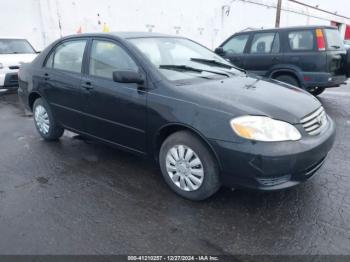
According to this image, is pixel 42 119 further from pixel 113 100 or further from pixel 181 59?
pixel 181 59

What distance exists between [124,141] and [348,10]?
47307 mm

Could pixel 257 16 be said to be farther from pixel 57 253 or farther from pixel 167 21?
pixel 57 253

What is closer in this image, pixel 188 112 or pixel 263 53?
pixel 188 112

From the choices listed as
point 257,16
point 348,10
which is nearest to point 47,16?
point 257,16

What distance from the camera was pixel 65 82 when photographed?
4.11 metres

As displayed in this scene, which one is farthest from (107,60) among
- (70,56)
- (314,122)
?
(314,122)

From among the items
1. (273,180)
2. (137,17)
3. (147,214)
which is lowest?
(147,214)

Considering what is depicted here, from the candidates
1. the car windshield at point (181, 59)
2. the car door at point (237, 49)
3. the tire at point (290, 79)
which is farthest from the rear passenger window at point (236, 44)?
the car windshield at point (181, 59)

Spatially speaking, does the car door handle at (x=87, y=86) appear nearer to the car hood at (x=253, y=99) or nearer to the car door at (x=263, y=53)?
the car hood at (x=253, y=99)

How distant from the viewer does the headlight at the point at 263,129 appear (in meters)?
2.60

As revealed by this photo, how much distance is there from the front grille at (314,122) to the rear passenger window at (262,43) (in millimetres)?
4434

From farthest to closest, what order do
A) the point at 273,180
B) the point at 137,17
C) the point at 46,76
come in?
the point at 137,17, the point at 46,76, the point at 273,180

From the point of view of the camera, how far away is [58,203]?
3.11 metres

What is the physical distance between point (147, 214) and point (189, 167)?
0.59 meters
